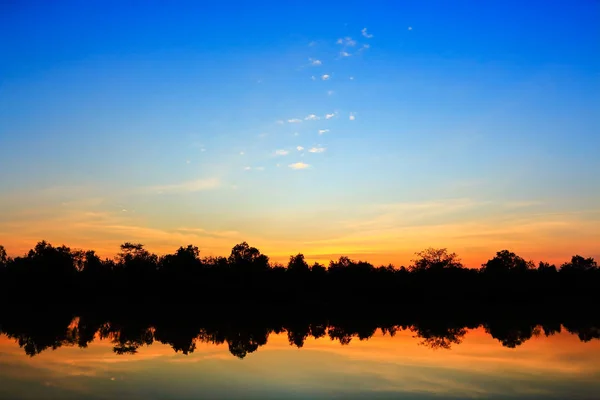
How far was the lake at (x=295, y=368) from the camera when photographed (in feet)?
57.2

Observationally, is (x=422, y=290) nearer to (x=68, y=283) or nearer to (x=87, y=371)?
(x=68, y=283)

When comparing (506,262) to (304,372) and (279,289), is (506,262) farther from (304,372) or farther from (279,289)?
(304,372)

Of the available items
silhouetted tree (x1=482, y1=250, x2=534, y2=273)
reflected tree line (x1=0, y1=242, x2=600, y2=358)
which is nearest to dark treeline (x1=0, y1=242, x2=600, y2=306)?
reflected tree line (x1=0, y1=242, x2=600, y2=358)

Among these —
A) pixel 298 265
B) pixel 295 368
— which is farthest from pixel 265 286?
pixel 295 368

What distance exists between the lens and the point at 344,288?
290 ft

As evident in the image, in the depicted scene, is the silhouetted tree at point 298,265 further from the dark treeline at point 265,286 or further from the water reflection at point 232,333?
the water reflection at point 232,333

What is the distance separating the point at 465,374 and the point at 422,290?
69.4m

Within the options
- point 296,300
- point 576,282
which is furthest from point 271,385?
point 576,282

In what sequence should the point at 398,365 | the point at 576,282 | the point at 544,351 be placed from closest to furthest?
the point at 398,365
the point at 544,351
the point at 576,282

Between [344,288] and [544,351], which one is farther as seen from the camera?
[344,288]

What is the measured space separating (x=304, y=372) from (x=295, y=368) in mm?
1161

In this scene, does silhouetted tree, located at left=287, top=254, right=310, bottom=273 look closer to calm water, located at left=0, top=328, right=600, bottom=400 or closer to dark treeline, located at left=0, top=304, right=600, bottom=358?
dark treeline, located at left=0, top=304, right=600, bottom=358

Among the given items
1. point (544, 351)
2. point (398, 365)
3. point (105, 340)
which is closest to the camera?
point (398, 365)

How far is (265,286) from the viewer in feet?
279
